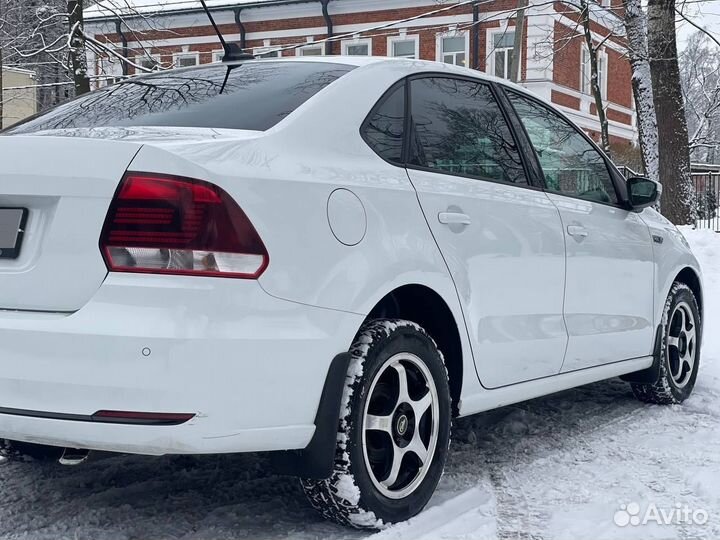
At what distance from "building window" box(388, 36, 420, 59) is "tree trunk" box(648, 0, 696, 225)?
19.5 metres

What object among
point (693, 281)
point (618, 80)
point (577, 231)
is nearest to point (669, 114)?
point (693, 281)

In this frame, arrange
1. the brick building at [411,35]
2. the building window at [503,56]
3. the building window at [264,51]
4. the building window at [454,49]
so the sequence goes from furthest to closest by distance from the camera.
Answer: the building window at [454,49] → the building window at [503,56] → the brick building at [411,35] → the building window at [264,51]

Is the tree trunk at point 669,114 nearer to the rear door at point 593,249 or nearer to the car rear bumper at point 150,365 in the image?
the rear door at point 593,249

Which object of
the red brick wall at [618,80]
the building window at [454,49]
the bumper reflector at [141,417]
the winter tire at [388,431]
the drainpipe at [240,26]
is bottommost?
the winter tire at [388,431]

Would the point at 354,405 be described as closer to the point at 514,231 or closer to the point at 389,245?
the point at 389,245

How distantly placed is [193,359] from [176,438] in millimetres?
235

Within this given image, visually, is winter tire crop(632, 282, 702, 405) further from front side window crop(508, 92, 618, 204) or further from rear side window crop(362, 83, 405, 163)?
rear side window crop(362, 83, 405, 163)

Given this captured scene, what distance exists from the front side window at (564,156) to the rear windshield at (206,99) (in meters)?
1.25

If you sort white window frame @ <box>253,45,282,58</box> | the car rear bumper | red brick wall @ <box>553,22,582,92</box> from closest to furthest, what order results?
the car rear bumper, white window frame @ <box>253,45,282,58</box>, red brick wall @ <box>553,22,582,92</box>

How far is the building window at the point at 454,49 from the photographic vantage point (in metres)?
31.6

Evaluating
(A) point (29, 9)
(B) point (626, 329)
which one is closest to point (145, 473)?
(B) point (626, 329)

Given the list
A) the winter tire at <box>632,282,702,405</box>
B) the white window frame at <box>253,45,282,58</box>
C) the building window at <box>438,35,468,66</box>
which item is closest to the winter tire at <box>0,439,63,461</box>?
the winter tire at <box>632,282,702,405</box>

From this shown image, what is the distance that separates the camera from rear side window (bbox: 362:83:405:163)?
3.31m

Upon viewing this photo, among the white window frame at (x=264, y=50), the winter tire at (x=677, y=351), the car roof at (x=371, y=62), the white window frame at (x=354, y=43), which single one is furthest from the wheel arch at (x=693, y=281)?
the white window frame at (x=354, y=43)
